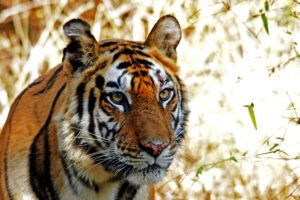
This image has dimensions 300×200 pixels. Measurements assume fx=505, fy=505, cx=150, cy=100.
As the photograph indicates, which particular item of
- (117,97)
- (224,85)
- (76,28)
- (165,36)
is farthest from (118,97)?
(224,85)

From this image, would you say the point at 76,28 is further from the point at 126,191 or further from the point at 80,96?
the point at 126,191

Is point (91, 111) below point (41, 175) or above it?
above

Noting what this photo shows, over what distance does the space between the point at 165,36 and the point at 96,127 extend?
0.65m

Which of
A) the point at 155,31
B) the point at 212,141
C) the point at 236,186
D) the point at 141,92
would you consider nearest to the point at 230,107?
the point at 212,141

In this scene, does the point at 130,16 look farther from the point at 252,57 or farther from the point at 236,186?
the point at 236,186

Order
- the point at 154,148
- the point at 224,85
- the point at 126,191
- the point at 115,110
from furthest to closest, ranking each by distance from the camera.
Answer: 1. the point at 224,85
2. the point at 126,191
3. the point at 115,110
4. the point at 154,148

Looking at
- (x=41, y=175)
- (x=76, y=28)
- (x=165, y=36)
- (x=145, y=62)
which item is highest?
(x=76, y=28)

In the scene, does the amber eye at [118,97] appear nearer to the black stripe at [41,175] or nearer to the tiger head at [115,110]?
the tiger head at [115,110]

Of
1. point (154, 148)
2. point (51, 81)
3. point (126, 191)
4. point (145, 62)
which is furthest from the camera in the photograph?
point (51, 81)

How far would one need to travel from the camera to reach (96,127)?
2404mm

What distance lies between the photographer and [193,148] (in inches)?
180

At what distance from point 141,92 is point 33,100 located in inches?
27.3

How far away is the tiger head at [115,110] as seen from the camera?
227 cm

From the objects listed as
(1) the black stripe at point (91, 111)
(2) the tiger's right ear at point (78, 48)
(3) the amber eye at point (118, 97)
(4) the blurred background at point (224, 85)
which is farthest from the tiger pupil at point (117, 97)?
(4) the blurred background at point (224, 85)
